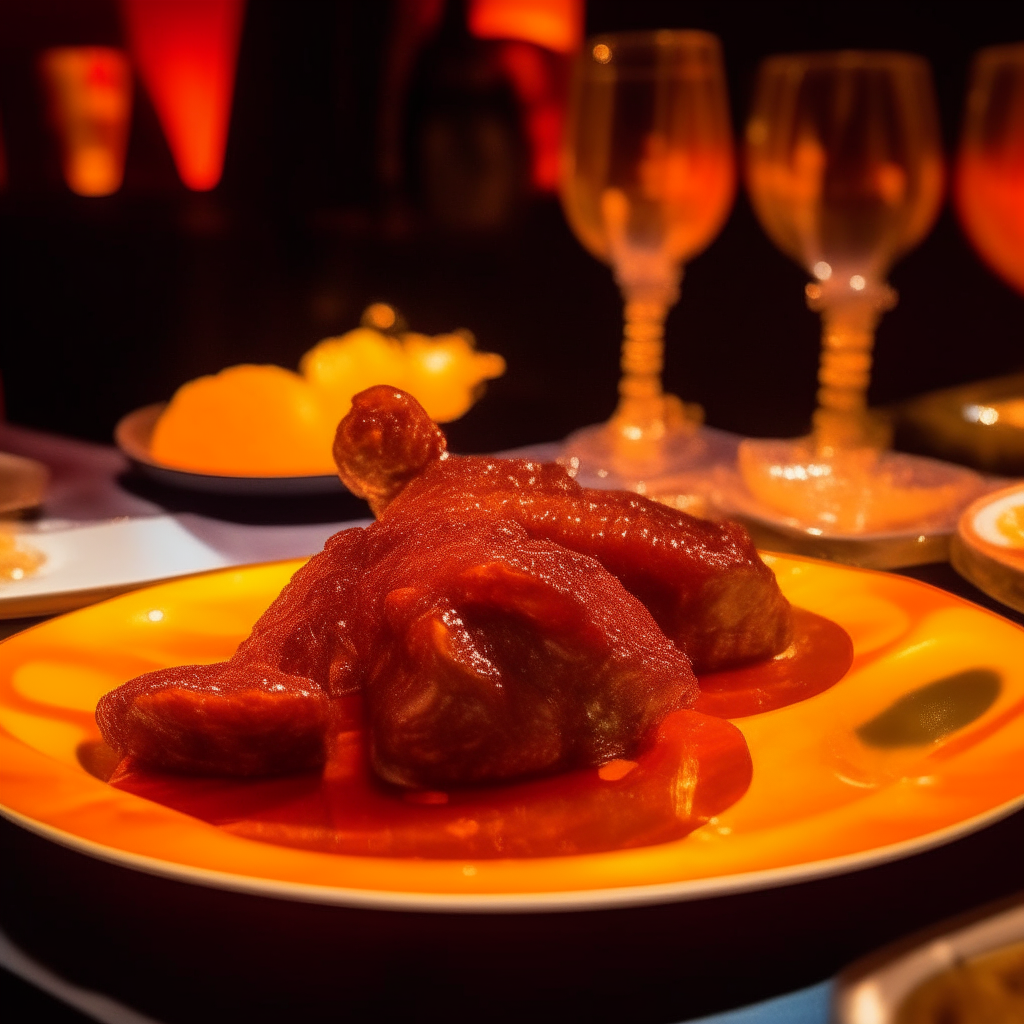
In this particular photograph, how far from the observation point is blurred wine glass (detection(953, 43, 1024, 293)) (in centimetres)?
200

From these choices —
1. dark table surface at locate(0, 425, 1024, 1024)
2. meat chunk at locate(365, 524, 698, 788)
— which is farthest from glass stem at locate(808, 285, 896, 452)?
dark table surface at locate(0, 425, 1024, 1024)

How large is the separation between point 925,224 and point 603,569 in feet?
3.92

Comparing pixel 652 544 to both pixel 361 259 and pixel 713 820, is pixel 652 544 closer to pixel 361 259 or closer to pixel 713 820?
pixel 713 820

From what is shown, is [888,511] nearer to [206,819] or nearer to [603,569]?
[603,569]

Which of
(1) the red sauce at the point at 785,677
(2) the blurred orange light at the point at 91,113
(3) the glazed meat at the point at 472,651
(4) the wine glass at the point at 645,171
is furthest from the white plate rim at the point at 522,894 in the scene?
(2) the blurred orange light at the point at 91,113

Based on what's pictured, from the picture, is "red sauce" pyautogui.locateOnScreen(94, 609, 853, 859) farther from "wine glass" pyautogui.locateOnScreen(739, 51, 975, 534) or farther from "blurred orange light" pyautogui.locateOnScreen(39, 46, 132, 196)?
"blurred orange light" pyautogui.locateOnScreen(39, 46, 132, 196)

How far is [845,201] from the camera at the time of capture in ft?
6.15

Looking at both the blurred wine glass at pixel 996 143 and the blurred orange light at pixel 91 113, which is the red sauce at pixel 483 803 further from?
the blurred orange light at pixel 91 113

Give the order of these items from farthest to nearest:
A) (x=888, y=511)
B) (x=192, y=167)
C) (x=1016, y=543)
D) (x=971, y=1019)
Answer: (x=192, y=167), (x=888, y=511), (x=1016, y=543), (x=971, y=1019)

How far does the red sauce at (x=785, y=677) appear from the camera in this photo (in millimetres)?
976

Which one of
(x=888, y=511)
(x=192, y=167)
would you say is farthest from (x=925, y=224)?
(x=192, y=167)

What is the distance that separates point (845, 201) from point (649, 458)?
0.49 m

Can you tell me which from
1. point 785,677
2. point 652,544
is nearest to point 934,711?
point 785,677

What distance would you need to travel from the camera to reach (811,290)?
75.4 inches
